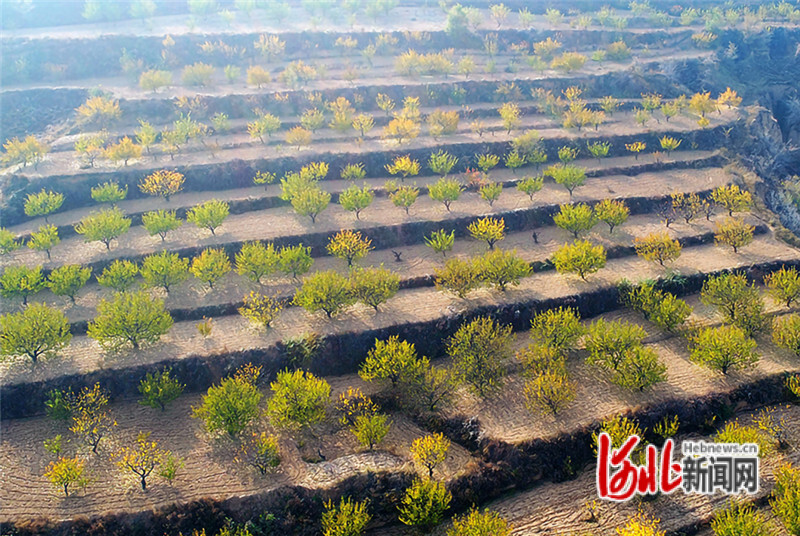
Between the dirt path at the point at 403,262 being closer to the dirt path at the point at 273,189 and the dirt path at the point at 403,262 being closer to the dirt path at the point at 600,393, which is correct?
the dirt path at the point at 273,189

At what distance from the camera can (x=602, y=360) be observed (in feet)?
80.6

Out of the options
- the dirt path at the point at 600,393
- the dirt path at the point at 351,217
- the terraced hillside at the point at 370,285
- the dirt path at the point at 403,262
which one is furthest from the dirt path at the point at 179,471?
the dirt path at the point at 351,217

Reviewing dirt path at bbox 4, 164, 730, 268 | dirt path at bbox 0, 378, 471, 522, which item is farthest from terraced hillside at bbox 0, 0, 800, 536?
dirt path at bbox 4, 164, 730, 268

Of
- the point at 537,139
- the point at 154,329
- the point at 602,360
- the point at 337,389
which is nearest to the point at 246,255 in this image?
the point at 154,329

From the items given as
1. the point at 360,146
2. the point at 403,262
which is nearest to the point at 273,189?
the point at 360,146

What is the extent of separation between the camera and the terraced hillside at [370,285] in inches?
805

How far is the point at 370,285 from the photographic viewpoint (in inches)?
1067

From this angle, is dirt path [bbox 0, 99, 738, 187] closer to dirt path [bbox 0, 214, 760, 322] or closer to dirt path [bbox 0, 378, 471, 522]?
dirt path [bbox 0, 214, 760, 322]

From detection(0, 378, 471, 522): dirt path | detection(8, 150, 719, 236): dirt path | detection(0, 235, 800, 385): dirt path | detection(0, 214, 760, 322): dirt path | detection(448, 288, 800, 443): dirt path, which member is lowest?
detection(0, 378, 471, 522): dirt path

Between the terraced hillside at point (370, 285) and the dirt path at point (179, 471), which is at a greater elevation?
the terraced hillside at point (370, 285)

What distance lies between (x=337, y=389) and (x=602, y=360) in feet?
43.1

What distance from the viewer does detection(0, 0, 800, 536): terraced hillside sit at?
2045 centimetres

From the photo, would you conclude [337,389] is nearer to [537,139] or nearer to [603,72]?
[537,139]

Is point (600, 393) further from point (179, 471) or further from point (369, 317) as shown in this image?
point (179, 471)
